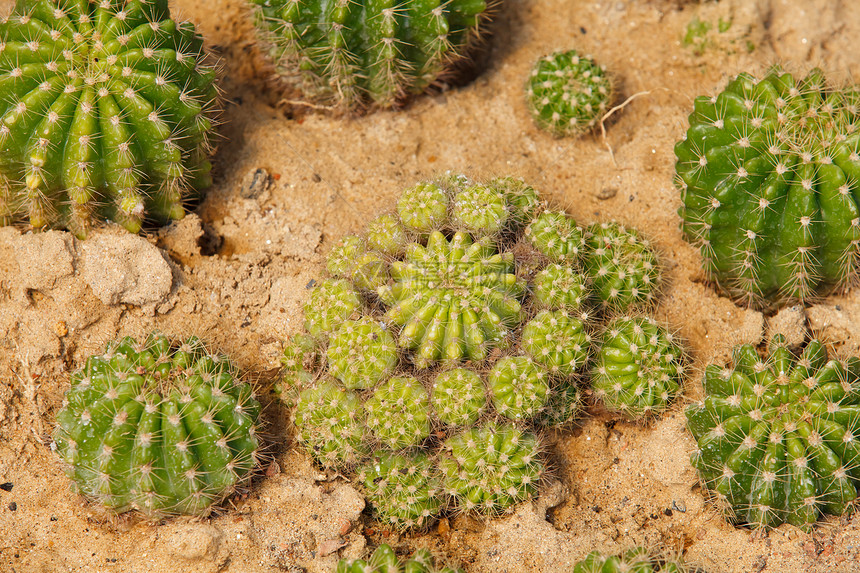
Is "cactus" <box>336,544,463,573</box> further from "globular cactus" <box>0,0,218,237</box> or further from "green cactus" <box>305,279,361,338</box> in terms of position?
"globular cactus" <box>0,0,218,237</box>

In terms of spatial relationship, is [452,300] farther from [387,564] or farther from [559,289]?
[387,564]

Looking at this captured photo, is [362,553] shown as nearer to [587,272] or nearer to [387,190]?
[587,272]

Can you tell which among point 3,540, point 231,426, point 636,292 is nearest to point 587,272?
point 636,292

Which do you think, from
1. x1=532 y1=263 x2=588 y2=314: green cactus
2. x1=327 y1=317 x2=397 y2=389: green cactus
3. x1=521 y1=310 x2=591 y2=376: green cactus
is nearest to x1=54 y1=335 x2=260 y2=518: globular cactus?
x1=327 y1=317 x2=397 y2=389: green cactus

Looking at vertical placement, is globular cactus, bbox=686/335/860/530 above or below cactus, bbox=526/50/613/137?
below

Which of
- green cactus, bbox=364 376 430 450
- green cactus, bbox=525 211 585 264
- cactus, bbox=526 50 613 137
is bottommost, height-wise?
green cactus, bbox=364 376 430 450

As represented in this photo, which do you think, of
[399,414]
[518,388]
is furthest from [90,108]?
[518,388]
